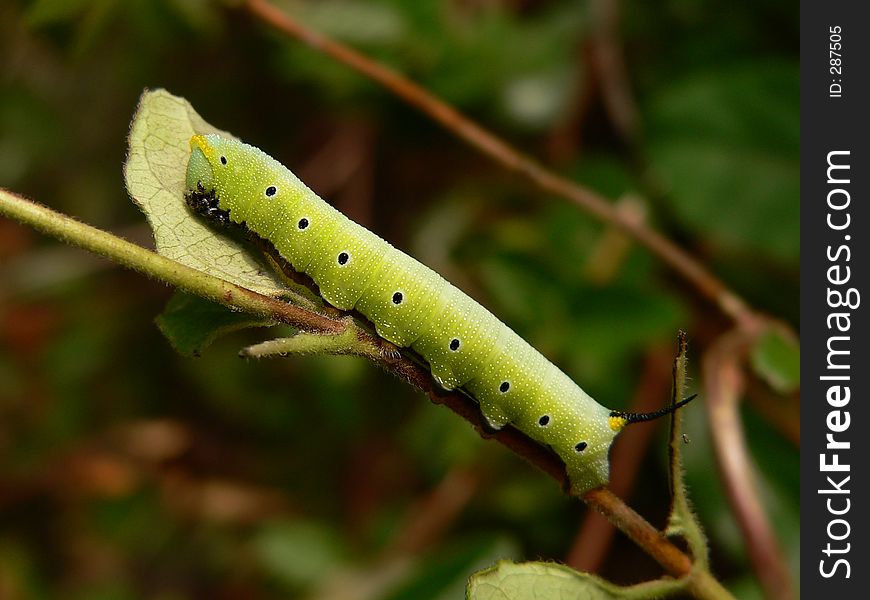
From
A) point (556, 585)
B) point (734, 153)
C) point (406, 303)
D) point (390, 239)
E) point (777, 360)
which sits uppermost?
point (734, 153)

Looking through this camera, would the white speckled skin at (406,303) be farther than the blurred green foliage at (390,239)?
No

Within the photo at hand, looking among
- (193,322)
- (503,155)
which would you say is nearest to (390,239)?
(503,155)

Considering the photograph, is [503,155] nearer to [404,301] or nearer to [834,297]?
[404,301]

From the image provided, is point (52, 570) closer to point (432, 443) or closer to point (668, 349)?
point (432, 443)

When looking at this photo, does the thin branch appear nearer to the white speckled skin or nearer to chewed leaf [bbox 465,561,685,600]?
the white speckled skin

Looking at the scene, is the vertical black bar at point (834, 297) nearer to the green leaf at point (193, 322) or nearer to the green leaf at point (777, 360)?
the green leaf at point (777, 360)

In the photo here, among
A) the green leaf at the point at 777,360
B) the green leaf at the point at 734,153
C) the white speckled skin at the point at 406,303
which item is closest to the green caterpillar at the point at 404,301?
the white speckled skin at the point at 406,303
